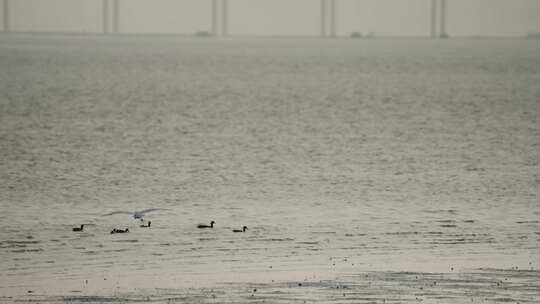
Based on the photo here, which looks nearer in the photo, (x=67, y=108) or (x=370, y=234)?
(x=370, y=234)

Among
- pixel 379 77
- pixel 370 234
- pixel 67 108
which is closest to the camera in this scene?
pixel 370 234

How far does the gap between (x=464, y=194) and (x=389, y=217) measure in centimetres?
486

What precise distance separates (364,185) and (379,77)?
85391 millimetres

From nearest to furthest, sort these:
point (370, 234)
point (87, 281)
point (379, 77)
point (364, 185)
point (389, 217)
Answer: point (87, 281) → point (370, 234) → point (389, 217) → point (364, 185) → point (379, 77)

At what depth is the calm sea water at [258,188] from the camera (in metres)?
19.0

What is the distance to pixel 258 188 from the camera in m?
31.5

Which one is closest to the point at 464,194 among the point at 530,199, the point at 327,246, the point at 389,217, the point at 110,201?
the point at 530,199

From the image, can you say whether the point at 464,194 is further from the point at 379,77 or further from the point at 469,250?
the point at 379,77

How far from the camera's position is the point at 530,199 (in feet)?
94.1

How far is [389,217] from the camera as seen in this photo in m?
25.5

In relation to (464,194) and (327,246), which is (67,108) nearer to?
(464,194)

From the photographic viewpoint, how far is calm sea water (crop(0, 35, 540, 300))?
1903 cm

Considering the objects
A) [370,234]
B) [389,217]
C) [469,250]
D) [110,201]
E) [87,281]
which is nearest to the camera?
[87,281]

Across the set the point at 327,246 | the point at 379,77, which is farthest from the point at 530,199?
the point at 379,77
